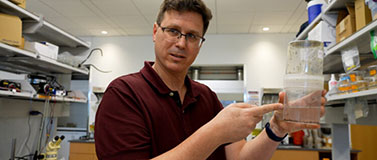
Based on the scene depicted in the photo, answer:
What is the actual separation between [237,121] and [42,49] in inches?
86.3

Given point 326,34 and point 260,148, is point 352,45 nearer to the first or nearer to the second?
point 326,34

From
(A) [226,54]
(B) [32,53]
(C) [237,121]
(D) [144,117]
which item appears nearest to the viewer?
(C) [237,121]

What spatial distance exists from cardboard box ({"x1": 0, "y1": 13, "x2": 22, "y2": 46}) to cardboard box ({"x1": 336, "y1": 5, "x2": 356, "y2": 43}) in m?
2.25

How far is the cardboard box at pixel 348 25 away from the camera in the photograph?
48.8 inches

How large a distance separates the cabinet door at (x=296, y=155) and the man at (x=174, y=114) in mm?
2594

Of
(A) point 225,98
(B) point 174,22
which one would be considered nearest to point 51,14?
(A) point 225,98

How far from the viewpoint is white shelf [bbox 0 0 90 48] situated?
192 centimetres

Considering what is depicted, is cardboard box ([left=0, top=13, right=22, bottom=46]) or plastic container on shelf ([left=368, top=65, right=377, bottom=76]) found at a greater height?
cardboard box ([left=0, top=13, right=22, bottom=46])

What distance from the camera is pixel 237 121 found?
0.64 meters

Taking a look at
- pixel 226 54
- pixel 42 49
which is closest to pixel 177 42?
pixel 42 49

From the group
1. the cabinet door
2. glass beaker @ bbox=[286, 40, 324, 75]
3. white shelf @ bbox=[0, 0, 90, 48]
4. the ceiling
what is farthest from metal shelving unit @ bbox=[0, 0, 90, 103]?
the cabinet door

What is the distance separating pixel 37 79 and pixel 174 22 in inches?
80.1

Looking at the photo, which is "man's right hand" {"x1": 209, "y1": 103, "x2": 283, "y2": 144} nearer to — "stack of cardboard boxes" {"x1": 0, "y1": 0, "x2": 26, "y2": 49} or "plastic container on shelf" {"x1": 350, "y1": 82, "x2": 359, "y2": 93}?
"plastic container on shelf" {"x1": 350, "y1": 82, "x2": 359, "y2": 93}

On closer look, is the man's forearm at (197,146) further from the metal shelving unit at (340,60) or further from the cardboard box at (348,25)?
the cardboard box at (348,25)
